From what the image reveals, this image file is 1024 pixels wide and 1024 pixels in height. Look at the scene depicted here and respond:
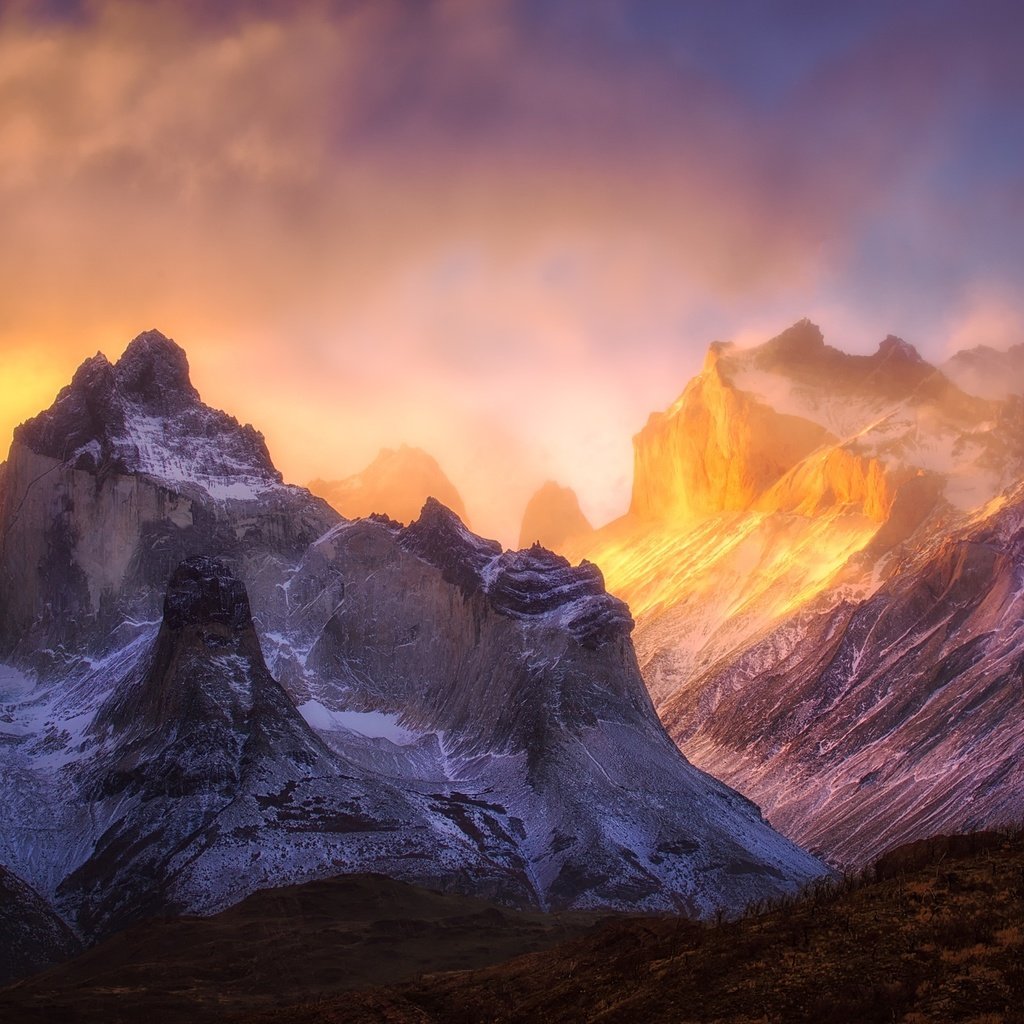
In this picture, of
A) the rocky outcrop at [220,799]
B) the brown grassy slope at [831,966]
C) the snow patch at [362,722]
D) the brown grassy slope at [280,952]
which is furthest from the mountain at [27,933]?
the brown grassy slope at [831,966]

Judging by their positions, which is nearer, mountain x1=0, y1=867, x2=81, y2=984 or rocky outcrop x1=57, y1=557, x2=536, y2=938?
mountain x1=0, y1=867, x2=81, y2=984

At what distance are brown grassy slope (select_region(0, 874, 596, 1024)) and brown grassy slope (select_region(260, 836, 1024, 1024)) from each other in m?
25.3

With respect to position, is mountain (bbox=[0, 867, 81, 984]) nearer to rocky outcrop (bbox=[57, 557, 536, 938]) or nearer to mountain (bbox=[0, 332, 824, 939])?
rocky outcrop (bbox=[57, 557, 536, 938])

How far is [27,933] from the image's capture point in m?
116

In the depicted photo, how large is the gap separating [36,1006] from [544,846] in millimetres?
73575

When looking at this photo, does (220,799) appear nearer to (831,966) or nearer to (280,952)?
(280,952)

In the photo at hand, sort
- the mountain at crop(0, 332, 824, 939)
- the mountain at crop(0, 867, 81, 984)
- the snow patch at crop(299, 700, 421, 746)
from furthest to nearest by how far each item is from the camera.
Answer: the snow patch at crop(299, 700, 421, 746)
the mountain at crop(0, 332, 824, 939)
the mountain at crop(0, 867, 81, 984)

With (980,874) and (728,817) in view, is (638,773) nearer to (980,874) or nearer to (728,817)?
(728,817)

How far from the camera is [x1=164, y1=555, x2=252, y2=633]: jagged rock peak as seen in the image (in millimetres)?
159875

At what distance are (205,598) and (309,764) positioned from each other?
28428 mm

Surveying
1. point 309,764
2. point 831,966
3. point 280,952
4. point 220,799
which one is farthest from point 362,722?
point 831,966

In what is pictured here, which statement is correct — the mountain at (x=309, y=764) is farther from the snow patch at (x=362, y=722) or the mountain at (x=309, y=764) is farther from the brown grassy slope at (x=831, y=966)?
the brown grassy slope at (x=831, y=966)

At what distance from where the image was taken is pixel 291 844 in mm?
126875

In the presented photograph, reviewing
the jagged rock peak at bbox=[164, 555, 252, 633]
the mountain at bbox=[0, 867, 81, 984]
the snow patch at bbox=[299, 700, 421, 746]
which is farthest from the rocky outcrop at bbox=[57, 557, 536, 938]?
the snow patch at bbox=[299, 700, 421, 746]
